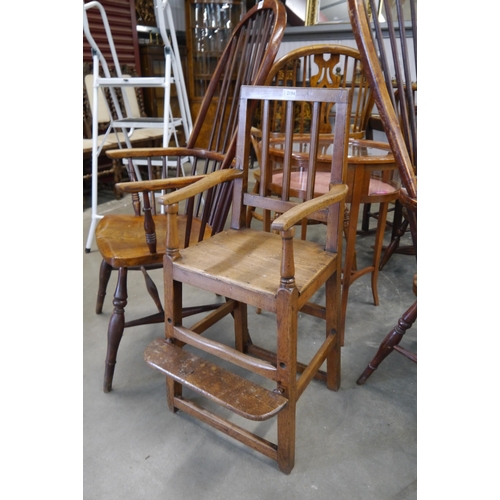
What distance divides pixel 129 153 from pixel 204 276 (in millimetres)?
702

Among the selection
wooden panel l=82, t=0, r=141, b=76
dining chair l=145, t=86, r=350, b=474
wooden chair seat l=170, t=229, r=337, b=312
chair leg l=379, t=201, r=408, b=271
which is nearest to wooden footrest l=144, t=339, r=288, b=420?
dining chair l=145, t=86, r=350, b=474

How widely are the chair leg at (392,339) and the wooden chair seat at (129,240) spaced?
760mm

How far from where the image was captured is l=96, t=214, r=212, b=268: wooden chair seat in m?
1.36

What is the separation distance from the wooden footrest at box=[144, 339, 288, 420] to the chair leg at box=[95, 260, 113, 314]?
57 centimetres

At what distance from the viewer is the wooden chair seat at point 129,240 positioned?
136 centimetres

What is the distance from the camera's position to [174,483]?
45.3 inches

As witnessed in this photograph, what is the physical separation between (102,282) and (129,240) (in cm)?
40

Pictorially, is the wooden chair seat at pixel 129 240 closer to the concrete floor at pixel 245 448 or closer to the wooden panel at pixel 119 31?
the concrete floor at pixel 245 448

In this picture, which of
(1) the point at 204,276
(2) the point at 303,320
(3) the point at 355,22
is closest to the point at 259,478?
(1) the point at 204,276

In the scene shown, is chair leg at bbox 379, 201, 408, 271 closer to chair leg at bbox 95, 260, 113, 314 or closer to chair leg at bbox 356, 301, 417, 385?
chair leg at bbox 356, 301, 417, 385

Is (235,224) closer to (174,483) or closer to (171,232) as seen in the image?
(171,232)

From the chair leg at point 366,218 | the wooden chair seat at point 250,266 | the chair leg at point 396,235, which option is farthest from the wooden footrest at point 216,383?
the chair leg at point 366,218

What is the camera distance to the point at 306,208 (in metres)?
1.04

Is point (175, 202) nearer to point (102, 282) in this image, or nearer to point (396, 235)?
point (102, 282)
